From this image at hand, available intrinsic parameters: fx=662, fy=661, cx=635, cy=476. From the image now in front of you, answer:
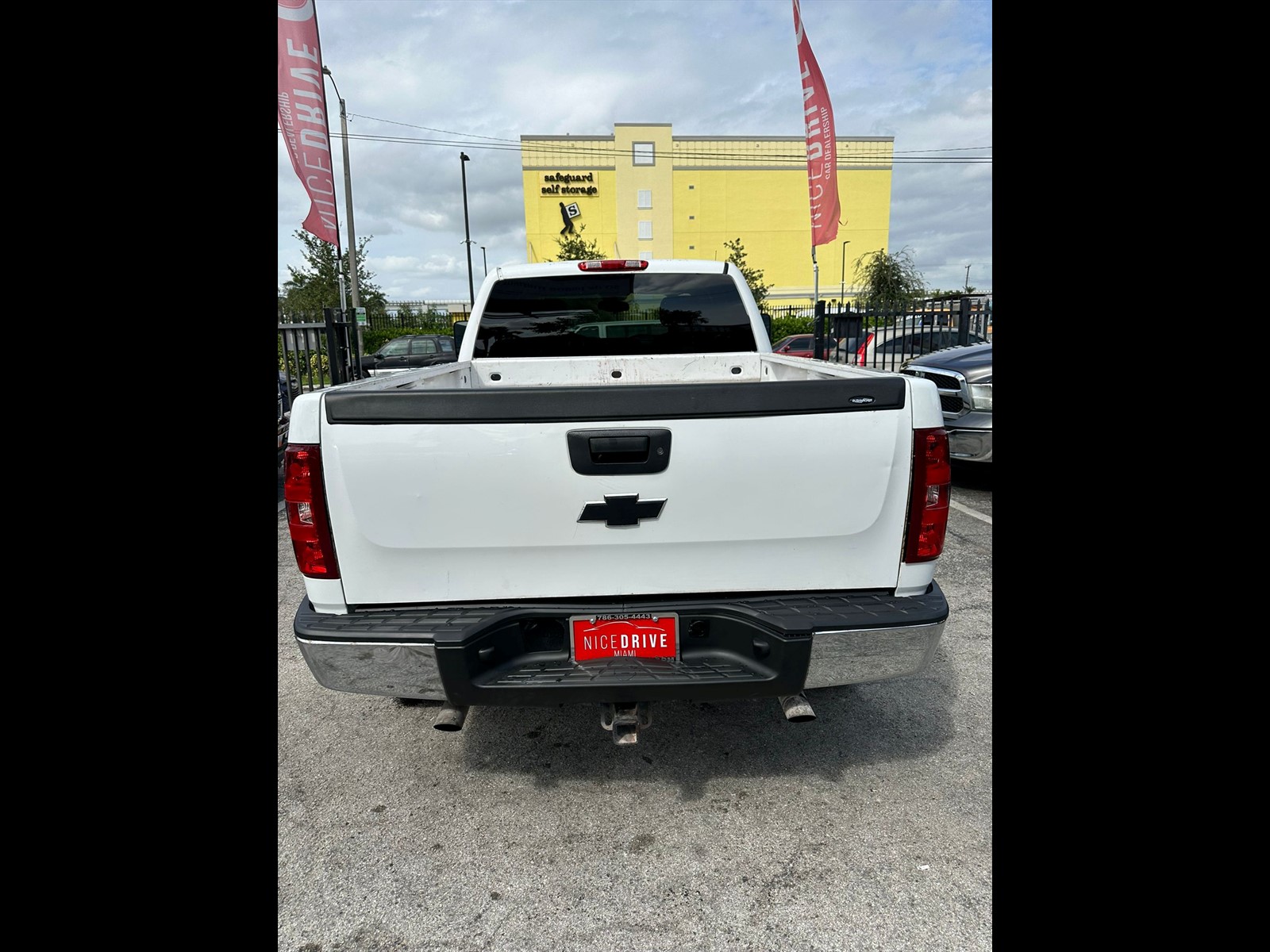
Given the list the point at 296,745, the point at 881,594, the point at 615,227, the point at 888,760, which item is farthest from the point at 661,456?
the point at 615,227

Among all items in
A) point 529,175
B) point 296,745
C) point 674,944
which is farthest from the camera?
point 529,175

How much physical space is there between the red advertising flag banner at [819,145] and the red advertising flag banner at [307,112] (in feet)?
31.1

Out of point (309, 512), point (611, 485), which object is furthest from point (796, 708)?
point (309, 512)

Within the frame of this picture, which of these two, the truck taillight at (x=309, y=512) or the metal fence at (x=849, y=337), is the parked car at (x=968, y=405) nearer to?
the metal fence at (x=849, y=337)

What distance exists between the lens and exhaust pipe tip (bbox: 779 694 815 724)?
2186 millimetres

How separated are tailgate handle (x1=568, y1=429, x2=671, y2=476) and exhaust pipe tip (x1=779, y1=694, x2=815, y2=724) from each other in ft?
2.94

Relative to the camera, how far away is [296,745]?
2.84 meters

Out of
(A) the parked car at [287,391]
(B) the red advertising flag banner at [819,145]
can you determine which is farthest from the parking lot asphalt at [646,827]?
(B) the red advertising flag banner at [819,145]

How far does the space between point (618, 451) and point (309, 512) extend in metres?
0.97

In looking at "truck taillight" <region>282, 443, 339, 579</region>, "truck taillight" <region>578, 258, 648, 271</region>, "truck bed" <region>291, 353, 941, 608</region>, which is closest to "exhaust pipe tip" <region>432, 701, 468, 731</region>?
"truck bed" <region>291, 353, 941, 608</region>

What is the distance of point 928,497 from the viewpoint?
2094mm

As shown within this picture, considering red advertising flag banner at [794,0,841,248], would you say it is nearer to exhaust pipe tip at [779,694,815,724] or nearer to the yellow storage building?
exhaust pipe tip at [779,694,815,724]
